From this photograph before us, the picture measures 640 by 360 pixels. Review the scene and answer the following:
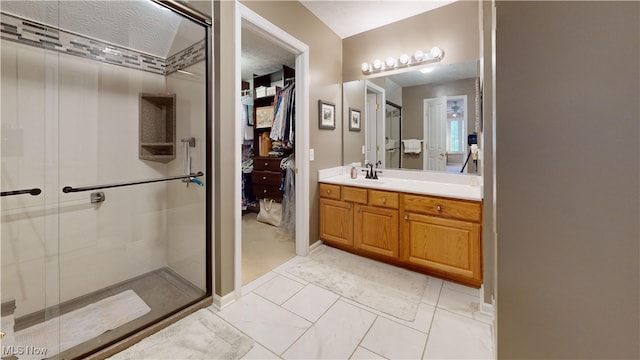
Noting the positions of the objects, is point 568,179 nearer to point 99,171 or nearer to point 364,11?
point 99,171

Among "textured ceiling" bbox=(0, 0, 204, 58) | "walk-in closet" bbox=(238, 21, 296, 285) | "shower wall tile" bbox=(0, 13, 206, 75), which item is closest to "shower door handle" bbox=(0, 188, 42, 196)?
"shower wall tile" bbox=(0, 13, 206, 75)

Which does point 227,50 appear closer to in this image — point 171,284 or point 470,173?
point 171,284

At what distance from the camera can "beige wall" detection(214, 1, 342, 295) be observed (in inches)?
66.9

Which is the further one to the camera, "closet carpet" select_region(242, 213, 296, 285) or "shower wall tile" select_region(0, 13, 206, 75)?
"closet carpet" select_region(242, 213, 296, 285)

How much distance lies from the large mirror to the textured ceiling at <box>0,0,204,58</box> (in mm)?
1775

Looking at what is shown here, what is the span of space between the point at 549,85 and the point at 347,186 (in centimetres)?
229

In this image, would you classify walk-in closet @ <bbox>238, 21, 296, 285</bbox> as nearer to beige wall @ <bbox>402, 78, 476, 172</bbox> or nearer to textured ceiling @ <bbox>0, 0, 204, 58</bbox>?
textured ceiling @ <bbox>0, 0, 204, 58</bbox>

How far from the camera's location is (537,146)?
21 centimetres

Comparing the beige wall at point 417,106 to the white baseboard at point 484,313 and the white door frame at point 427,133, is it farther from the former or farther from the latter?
the white baseboard at point 484,313

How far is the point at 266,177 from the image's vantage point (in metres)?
3.54

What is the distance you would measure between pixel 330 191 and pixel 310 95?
3.29 ft

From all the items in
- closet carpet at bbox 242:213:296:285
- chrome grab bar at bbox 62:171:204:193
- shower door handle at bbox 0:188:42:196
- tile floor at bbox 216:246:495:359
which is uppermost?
chrome grab bar at bbox 62:171:204:193

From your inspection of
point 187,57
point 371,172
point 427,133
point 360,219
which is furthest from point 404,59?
point 187,57

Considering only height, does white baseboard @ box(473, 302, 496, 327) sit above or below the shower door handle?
below
